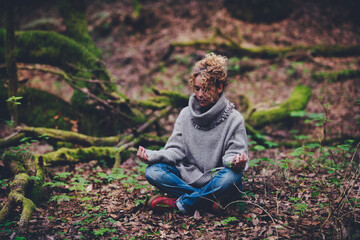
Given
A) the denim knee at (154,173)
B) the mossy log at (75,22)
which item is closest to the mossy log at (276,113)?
the denim knee at (154,173)

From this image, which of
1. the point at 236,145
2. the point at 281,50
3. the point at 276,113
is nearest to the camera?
the point at 236,145

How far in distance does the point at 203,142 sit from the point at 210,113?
1.27 feet

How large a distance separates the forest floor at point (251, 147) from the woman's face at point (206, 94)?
1.13 meters

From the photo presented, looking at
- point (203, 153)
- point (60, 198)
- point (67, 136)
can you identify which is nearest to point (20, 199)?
→ point (60, 198)

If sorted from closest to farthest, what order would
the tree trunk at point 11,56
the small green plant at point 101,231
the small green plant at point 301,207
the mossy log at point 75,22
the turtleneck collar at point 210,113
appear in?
1. the small green plant at point 101,231
2. the small green plant at point 301,207
3. the turtleneck collar at point 210,113
4. the tree trunk at point 11,56
5. the mossy log at point 75,22

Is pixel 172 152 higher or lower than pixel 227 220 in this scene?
higher

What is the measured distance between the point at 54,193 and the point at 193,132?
2.00 m

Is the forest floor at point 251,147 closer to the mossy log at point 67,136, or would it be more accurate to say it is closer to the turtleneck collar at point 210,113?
the mossy log at point 67,136

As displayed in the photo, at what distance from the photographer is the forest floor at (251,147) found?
8.26 feet

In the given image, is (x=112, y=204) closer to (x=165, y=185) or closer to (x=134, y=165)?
(x=165, y=185)

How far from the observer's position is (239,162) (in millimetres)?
2562

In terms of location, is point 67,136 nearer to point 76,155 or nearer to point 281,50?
point 76,155

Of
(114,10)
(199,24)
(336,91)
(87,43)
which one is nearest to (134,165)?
(87,43)

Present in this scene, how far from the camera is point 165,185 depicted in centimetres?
294
